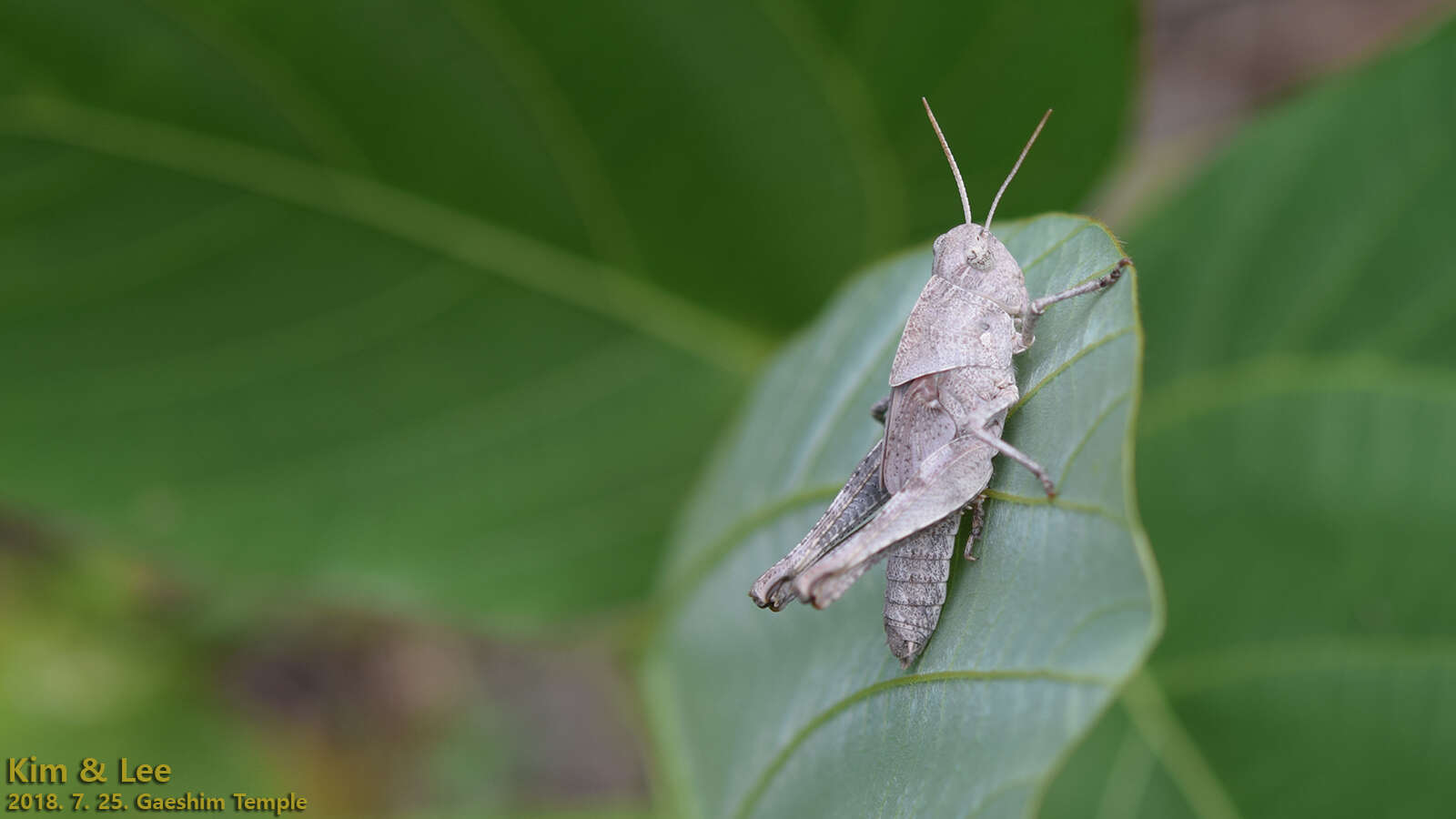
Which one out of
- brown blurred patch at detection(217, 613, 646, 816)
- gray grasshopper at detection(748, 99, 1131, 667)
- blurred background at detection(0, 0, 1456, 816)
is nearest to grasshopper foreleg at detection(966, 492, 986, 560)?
gray grasshopper at detection(748, 99, 1131, 667)

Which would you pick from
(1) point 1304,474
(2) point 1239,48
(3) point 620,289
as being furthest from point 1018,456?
(2) point 1239,48

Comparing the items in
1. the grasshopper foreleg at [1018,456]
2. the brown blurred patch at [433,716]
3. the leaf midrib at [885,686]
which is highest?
the brown blurred patch at [433,716]

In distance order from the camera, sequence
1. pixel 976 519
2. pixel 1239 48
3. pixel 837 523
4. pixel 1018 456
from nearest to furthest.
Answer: pixel 1018 456
pixel 976 519
pixel 837 523
pixel 1239 48

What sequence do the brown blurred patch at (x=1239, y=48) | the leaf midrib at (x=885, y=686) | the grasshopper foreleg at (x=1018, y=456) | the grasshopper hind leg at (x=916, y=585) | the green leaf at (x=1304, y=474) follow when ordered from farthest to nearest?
the brown blurred patch at (x=1239, y=48), the green leaf at (x=1304, y=474), the grasshopper hind leg at (x=916, y=585), the grasshopper foreleg at (x=1018, y=456), the leaf midrib at (x=885, y=686)

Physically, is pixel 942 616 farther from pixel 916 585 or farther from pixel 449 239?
pixel 449 239

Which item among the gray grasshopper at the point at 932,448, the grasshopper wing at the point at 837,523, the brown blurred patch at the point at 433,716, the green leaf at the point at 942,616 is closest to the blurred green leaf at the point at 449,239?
the green leaf at the point at 942,616

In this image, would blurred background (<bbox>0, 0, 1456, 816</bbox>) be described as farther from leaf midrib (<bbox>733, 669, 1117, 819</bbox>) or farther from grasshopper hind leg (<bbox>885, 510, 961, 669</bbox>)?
grasshopper hind leg (<bbox>885, 510, 961, 669</bbox>)

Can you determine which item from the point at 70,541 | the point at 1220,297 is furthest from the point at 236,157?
the point at 70,541

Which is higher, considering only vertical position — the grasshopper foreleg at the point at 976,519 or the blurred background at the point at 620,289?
the blurred background at the point at 620,289

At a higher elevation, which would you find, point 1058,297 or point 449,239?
point 449,239

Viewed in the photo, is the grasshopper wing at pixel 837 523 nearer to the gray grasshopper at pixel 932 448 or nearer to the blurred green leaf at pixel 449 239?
the gray grasshopper at pixel 932 448
